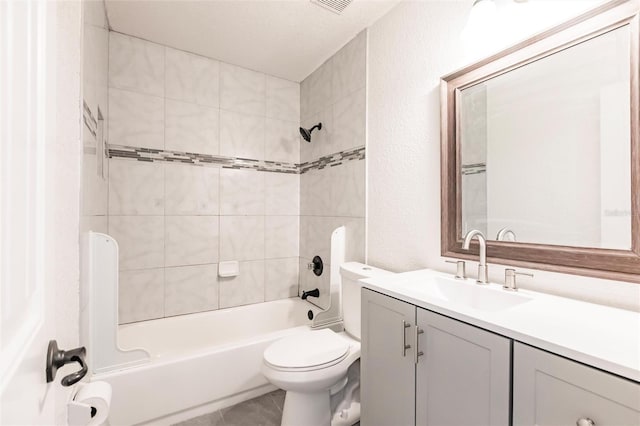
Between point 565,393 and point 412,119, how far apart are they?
1.36 metres

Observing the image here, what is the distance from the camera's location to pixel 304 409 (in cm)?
147

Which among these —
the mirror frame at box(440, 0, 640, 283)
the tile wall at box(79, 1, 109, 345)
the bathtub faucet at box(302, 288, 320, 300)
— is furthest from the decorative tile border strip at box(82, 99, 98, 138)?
the bathtub faucet at box(302, 288, 320, 300)

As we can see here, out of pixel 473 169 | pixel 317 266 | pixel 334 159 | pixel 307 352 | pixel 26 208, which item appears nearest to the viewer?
pixel 26 208

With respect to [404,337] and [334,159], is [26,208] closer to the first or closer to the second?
[404,337]

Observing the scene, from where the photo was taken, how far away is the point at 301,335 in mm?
1702

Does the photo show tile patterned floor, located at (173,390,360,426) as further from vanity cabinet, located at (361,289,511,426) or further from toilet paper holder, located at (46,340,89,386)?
toilet paper holder, located at (46,340,89,386)

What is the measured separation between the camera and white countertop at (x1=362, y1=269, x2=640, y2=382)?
65 centimetres

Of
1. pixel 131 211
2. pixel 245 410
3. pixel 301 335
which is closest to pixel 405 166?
pixel 301 335

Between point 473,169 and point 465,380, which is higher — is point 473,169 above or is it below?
above

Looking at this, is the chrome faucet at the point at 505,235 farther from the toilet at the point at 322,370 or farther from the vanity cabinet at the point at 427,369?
the toilet at the point at 322,370

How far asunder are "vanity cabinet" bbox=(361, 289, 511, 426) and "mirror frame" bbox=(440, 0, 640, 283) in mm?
468

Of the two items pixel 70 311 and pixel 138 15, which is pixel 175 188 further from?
pixel 70 311

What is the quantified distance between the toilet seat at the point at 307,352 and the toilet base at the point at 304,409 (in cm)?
19

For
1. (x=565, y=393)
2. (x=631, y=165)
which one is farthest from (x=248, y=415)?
(x=631, y=165)
